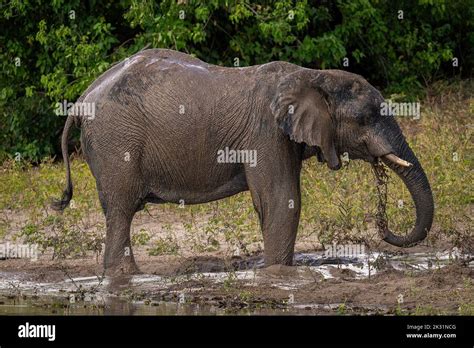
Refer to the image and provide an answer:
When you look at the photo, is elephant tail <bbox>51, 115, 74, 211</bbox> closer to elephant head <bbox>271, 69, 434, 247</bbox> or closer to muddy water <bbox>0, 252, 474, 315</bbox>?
muddy water <bbox>0, 252, 474, 315</bbox>

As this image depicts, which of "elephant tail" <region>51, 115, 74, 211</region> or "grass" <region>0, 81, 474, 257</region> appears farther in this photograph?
"grass" <region>0, 81, 474, 257</region>

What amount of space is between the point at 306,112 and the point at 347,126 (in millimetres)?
375

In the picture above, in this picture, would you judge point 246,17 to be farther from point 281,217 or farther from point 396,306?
point 396,306

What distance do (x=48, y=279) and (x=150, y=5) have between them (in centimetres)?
562

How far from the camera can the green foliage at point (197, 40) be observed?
634 inches

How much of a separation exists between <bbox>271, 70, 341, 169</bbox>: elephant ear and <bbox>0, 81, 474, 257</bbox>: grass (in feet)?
4.94

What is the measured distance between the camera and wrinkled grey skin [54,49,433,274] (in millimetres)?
10461

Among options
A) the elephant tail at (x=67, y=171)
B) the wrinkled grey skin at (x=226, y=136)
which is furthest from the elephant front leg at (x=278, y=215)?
the elephant tail at (x=67, y=171)

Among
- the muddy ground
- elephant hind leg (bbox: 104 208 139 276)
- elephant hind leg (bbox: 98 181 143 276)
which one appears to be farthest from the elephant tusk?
elephant hind leg (bbox: 104 208 139 276)

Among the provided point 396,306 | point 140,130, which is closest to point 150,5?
point 140,130

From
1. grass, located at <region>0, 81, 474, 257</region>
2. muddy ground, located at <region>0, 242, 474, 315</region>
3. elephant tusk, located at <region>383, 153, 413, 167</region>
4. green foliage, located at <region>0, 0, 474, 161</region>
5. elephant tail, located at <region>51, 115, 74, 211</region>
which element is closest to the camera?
muddy ground, located at <region>0, 242, 474, 315</region>

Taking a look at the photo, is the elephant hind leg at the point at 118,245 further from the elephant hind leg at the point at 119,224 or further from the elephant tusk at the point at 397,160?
the elephant tusk at the point at 397,160
